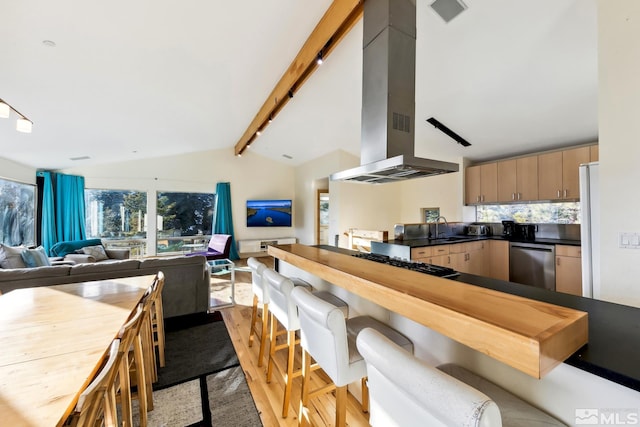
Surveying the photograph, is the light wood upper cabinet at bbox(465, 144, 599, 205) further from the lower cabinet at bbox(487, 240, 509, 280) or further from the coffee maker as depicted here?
the lower cabinet at bbox(487, 240, 509, 280)

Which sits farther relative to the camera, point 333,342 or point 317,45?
point 317,45

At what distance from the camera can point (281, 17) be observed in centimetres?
221

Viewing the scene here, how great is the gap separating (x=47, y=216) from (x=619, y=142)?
778cm

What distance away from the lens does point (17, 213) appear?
4383 millimetres

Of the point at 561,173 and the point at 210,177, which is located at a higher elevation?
the point at 210,177

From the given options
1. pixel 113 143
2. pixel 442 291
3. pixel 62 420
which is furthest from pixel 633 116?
pixel 113 143

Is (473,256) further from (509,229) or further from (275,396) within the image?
(275,396)

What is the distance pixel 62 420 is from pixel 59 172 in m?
6.63

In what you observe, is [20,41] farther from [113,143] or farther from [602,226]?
[602,226]

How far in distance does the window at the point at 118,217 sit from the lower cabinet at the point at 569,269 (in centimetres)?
783

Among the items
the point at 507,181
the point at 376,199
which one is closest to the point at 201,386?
the point at 507,181

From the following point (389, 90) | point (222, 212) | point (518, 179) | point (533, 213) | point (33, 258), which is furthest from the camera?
point (222, 212)

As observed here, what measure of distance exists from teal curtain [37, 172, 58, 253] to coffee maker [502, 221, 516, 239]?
8236mm

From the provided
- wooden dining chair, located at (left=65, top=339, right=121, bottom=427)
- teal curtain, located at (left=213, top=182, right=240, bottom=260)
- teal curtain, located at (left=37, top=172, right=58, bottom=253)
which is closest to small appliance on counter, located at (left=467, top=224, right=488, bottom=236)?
wooden dining chair, located at (left=65, top=339, right=121, bottom=427)
